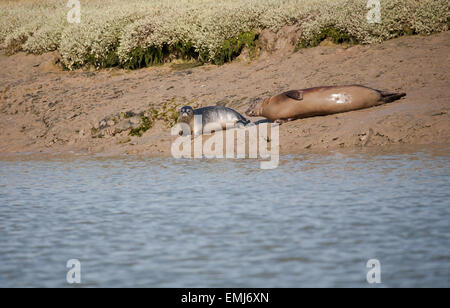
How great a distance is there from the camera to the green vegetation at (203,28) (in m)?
14.9

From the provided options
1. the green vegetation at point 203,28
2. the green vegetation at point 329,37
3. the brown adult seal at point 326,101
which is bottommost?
the brown adult seal at point 326,101

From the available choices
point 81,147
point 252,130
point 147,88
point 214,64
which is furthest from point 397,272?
point 214,64

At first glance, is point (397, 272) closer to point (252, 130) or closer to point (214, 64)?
point (252, 130)

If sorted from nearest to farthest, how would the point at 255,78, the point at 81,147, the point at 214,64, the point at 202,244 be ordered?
the point at 202,244
the point at 81,147
the point at 255,78
the point at 214,64

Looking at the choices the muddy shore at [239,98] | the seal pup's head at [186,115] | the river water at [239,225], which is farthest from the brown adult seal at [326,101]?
the river water at [239,225]

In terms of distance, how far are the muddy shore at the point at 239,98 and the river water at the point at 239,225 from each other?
1554mm

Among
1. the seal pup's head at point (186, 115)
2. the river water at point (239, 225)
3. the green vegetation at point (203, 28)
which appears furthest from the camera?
the green vegetation at point (203, 28)

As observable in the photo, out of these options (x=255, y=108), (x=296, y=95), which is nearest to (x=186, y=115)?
(x=255, y=108)

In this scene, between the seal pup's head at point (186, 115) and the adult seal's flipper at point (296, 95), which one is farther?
the seal pup's head at point (186, 115)

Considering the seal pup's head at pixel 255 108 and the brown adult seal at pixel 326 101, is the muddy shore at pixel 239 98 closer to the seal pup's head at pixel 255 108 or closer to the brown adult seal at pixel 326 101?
the brown adult seal at pixel 326 101

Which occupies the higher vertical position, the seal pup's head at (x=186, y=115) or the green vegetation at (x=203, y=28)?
the green vegetation at (x=203, y=28)

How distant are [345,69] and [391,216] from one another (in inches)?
338

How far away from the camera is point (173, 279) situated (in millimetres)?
4465

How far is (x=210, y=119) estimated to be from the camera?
486 inches
